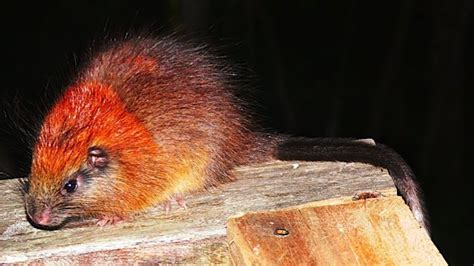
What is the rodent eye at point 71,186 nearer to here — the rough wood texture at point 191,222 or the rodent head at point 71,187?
the rodent head at point 71,187

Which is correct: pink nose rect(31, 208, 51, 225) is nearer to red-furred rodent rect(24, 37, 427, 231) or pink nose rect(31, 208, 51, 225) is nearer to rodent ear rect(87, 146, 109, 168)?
red-furred rodent rect(24, 37, 427, 231)

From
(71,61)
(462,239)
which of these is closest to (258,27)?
(462,239)

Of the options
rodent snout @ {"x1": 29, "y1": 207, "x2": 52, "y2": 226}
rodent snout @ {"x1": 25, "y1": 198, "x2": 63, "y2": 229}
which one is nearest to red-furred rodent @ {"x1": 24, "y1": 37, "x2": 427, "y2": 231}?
rodent snout @ {"x1": 25, "y1": 198, "x2": 63, "y2": 229}

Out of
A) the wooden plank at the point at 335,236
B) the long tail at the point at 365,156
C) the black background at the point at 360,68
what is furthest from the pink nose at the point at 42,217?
the black background at the point at 360,68

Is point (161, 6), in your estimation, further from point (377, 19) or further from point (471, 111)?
point (471, 111)

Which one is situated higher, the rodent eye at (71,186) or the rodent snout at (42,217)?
the rodent snout at (42,217)

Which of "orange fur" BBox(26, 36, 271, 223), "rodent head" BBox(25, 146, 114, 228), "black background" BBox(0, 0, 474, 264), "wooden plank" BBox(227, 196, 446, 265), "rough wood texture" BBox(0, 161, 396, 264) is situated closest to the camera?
"wooden plank" BBox(227, 196, 446, 265)

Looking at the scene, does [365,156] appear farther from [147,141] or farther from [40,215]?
[40,215]
